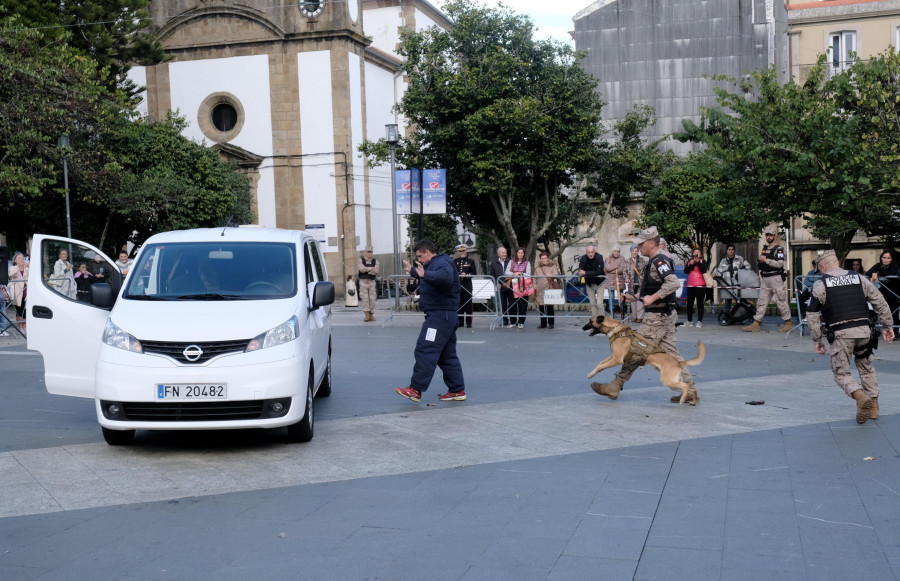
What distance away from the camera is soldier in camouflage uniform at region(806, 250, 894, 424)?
9094 mm

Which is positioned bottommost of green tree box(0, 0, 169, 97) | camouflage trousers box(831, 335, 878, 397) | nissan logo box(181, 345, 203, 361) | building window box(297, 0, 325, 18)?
camouflage trousers box(831, 335, 878, 397)

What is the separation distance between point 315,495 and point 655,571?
8.42 feet

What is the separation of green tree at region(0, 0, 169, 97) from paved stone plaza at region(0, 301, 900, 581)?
22.5 metres

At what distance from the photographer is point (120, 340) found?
7.83 m

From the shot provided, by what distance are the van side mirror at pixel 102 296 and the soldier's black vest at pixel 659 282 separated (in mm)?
5249

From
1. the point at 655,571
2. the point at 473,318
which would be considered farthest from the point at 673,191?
the point at 655,571

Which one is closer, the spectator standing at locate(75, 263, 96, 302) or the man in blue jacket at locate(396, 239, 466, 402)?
the spectator standing at locate(75, 263, 96, 302)

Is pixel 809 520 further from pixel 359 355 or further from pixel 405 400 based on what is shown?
pixel 359 355

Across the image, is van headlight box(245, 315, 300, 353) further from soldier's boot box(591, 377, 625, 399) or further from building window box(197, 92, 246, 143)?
building window box(197, 92, 246, 143)

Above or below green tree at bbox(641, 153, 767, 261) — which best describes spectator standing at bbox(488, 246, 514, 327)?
below

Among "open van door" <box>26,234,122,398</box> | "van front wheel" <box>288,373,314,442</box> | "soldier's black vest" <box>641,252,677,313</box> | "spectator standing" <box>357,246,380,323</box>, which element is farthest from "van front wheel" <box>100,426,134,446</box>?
"spectator standing" <box>357,246,380,323</box>

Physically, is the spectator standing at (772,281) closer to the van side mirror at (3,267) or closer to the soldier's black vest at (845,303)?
the soldier's black vest at (845,303)

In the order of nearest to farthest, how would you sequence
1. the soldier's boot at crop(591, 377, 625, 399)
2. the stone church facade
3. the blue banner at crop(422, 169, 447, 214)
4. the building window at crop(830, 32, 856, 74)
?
1. the soldier's boot at crop(591, 377, 625, 399)
2. the blue banner at crop(422, 169, 447, 214)
3. the building window at crop(830, 32, 856, 74)
4. the stone church facade

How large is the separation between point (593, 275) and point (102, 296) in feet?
44.9
